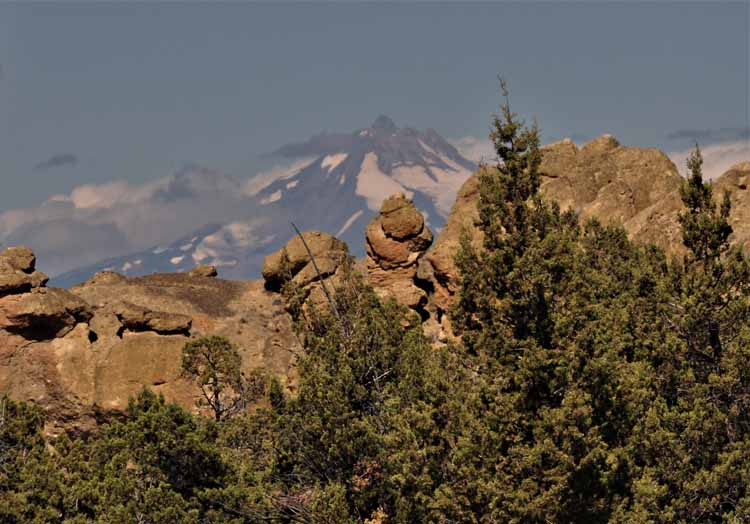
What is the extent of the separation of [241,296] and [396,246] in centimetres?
1887

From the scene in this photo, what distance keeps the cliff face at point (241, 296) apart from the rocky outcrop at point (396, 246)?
0.11 metres

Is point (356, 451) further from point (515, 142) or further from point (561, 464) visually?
point (515, 142)

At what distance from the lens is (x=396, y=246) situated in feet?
263

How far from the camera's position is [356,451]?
34812 millimetres

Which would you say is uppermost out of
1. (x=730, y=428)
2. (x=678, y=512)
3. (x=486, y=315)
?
(x=486, y=315)

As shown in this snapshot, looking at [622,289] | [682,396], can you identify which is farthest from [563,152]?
[682,396]

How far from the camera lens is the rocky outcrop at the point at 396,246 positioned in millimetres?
79812

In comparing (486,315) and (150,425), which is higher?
(486,315)

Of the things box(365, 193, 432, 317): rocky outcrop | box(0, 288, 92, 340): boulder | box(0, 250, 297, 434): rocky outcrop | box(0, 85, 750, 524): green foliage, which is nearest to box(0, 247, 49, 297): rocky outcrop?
box(0, 250, 297, 434): rocky outcrop

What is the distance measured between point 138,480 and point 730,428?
23404 mm

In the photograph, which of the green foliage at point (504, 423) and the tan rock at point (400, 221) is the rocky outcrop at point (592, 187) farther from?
the green foliage at point (504, 423)

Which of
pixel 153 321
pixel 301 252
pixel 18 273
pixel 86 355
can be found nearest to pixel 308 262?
pixel 301 252

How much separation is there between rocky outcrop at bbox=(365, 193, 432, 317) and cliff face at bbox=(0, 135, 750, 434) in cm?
11

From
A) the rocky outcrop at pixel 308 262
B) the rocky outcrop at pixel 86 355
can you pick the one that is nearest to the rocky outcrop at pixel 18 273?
the rocky outcrop at pixel 86 355
